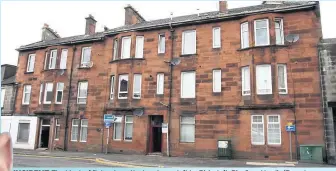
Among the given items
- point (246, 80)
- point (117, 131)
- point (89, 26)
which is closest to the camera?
point (246, 80)

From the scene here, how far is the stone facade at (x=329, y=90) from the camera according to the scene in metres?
13.6

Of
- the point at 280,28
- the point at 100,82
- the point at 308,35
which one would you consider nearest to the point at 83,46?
the point at 100,82

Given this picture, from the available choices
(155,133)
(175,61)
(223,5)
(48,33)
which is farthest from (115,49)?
(48,33)

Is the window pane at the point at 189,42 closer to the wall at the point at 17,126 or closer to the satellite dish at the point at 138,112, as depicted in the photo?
the satellite dish at the point at 138,112

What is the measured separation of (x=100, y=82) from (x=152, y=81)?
4.08 metres

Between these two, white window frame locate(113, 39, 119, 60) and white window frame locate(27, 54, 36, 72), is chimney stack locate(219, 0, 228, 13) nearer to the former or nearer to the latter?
white window frame locate(113, 39, 119, 60)

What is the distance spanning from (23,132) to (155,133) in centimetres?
1018

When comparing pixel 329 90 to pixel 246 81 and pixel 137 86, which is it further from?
pixel 137 86

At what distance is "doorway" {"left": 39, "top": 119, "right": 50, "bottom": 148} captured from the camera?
2075cm

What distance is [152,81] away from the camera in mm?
18188

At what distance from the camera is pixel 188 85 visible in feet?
57.4

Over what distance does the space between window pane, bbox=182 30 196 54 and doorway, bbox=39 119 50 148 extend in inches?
450

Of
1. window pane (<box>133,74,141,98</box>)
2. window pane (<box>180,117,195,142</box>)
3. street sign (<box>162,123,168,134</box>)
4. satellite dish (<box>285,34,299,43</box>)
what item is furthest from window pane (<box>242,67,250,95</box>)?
window pane (<box>133,74,141,98</box>)

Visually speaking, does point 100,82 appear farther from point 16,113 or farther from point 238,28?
point 238,28
